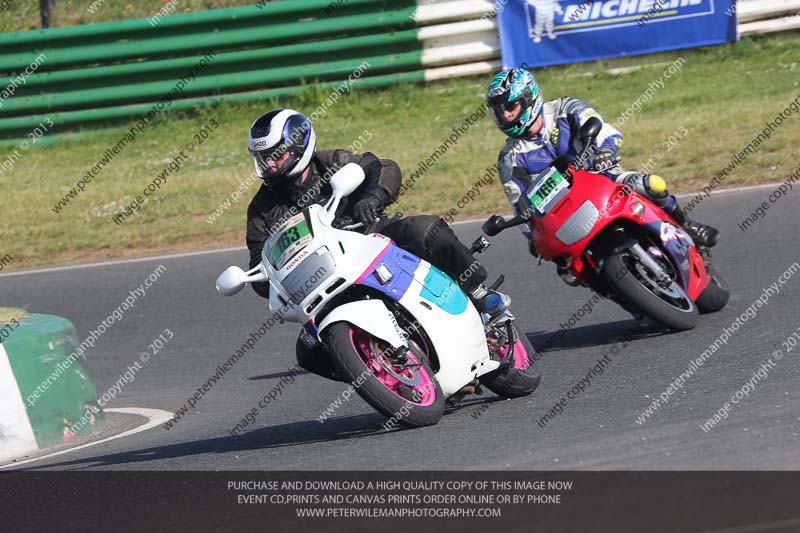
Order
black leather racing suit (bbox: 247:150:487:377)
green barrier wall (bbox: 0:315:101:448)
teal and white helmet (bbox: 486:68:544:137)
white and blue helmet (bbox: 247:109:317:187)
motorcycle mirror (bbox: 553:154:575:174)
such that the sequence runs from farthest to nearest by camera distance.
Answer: teal and white helmet (bbox: 486:68:544:137)
motorcycle mirror (bbox: 553:154:575:174)
green barrier wall (bbox: 0:315:101:448)
black leather racing suit (bbox: 247:150:487:377)
white and blue helmet (bbox: 247:109:317:187)

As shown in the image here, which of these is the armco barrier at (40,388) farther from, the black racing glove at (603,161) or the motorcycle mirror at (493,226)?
the black racing glove at (603,161)

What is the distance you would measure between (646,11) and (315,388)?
922cm

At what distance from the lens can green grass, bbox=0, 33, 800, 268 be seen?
13023 millimetres

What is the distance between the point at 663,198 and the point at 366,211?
253 centimetres

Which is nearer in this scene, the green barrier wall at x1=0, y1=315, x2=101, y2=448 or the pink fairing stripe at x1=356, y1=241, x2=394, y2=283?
the pink fairing stripe at x1=356, y1=241, x2=394, y2=283

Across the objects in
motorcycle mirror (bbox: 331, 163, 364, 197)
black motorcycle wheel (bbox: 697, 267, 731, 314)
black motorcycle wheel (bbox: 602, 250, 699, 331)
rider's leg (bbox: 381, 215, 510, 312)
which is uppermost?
motorcycle mirror (bbox: 331, 163, 364, 197)

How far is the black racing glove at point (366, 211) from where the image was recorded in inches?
245

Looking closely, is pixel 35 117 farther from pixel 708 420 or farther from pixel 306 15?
pixel 708 420

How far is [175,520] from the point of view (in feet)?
16.0

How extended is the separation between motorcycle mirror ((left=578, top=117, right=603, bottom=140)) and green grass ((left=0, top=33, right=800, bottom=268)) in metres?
4.86

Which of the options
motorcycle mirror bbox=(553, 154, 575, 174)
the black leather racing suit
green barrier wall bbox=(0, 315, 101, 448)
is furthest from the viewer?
motorcycle mirror bbox=(553, 154, 575, 174)

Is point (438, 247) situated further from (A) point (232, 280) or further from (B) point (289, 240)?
(A) point (232, 280)

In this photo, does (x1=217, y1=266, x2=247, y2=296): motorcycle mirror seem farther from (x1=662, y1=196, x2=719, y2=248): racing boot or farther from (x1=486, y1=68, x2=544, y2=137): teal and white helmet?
(x1=662, y1=196, x2=719, y2=248): racing boot

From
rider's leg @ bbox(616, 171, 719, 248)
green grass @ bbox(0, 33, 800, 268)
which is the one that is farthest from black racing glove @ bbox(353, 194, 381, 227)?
green grass @ bbox(0, 33, 800, 268)
